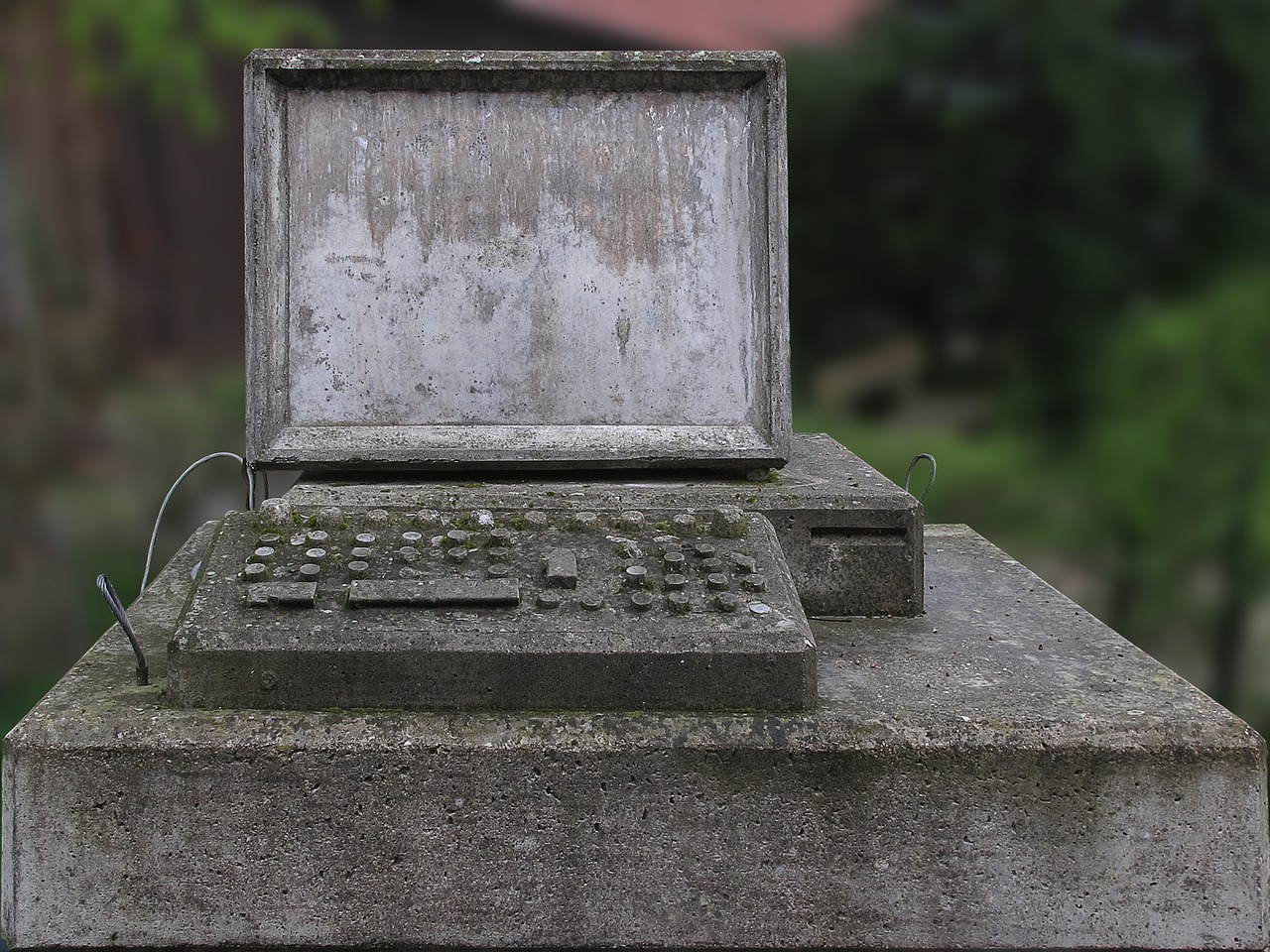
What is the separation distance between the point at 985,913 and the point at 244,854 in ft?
3.64

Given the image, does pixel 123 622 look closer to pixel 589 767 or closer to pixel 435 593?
pixel 435 593

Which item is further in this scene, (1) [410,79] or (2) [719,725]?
(1) [410,79]

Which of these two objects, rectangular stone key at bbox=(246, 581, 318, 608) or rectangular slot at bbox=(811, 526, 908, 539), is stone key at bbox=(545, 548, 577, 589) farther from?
rectangular slot at bbox=(811, 526, 908, 539)

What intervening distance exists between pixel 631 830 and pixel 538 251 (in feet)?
4.11

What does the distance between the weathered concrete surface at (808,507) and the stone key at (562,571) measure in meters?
0.30

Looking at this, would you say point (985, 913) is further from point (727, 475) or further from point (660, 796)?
point (727, 475)

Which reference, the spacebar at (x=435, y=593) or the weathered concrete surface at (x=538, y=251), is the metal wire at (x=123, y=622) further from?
the weathered concrete surface at (x=538, y=251)

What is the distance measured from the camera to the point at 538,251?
275 centimetres

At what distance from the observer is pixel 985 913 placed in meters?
2.03

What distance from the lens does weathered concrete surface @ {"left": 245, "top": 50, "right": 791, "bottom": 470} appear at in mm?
2703

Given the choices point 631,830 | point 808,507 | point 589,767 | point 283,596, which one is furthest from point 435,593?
point 808,507

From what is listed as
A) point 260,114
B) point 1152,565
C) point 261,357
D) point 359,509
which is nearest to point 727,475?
point 359,509

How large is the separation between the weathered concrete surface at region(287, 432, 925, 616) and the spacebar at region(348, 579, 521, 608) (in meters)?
0.40

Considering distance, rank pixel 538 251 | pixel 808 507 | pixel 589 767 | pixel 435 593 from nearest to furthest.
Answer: pixel 589 767, pixel 435 593, pixel 808 507, pixel 538 251
